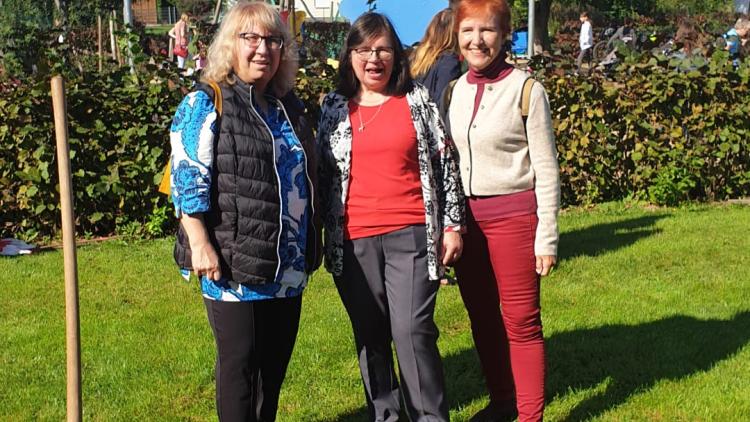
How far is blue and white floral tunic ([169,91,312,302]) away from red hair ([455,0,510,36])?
828 mm

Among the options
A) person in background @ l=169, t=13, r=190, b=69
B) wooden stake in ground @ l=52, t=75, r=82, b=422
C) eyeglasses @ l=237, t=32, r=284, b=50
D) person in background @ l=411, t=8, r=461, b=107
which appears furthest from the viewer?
person in background @ l=169, t=13, r=190, b=69

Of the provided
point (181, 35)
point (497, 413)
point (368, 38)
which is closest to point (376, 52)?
point (368, 38)

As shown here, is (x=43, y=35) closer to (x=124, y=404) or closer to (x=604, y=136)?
(x=124, y=404)

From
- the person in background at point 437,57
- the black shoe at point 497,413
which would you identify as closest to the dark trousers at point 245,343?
the black shoe at point 497,413

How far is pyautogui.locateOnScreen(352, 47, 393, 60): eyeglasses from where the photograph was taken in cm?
325

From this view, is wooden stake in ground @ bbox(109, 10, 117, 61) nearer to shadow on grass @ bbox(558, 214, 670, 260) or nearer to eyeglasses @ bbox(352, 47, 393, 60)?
shadow on grass @ bbox(558, 214, 670, 260)

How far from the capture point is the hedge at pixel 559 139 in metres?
7.20

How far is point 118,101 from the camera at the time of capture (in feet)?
24.0

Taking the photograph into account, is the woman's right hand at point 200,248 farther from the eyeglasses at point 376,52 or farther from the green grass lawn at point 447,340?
the green grass lawn at point 447,340

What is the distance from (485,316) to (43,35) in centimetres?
536

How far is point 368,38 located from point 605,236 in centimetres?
459

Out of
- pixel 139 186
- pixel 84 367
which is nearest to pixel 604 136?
pixel 139 186

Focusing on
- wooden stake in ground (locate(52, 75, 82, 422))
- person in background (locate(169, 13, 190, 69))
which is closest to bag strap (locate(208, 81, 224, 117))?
wooden stake in ground (locate(52, 75, 82, 422))

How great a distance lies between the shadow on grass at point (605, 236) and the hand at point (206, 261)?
4.24 metres
